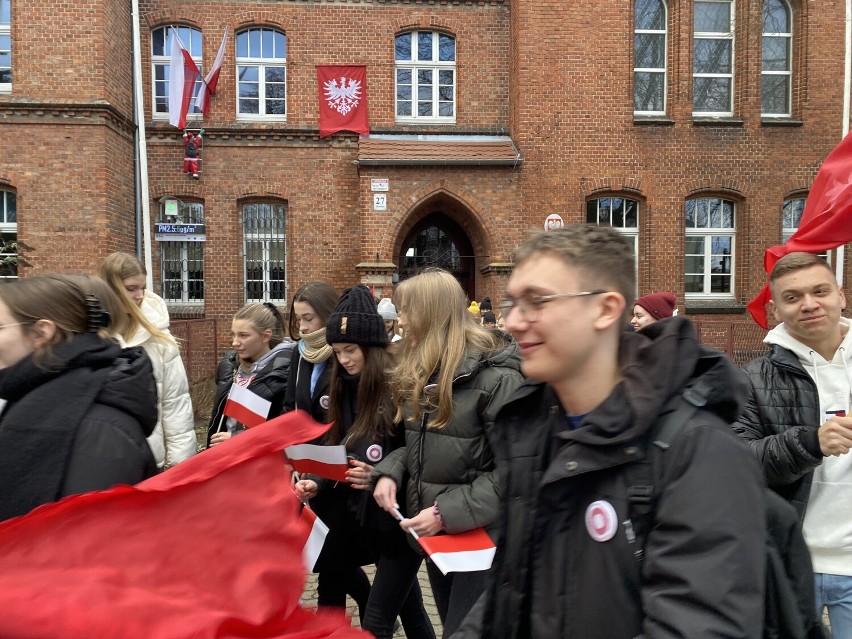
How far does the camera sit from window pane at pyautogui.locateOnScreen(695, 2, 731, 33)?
15672mm

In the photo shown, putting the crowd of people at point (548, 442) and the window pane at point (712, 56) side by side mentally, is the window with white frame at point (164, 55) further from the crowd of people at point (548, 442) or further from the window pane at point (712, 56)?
the crowd of people at point (548, 442)

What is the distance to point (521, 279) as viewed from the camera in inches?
63.6

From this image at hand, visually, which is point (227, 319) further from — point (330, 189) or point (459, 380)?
point (459, 380)

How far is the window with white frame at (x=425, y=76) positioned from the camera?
15.5 m

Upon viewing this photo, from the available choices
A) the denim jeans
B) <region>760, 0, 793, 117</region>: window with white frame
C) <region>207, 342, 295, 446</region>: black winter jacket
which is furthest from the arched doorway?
the denim jeans

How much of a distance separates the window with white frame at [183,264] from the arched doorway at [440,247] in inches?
192

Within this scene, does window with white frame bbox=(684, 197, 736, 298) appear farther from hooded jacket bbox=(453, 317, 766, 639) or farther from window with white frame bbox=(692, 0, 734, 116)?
hooded jacket bbox=(453, 317, 766, 639)

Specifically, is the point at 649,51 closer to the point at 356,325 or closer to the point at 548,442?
the point at 356,325

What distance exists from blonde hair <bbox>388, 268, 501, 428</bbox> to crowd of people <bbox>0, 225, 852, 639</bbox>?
0.03 feet

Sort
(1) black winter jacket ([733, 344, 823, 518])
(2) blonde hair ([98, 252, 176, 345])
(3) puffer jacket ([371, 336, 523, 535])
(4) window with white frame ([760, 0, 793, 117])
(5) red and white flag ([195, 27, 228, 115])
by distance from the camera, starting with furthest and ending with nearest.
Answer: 1. (4) window with white frame ([760, 0, 793, 117])
2. (5) red and white flag ([195, 27, 228, 115])
3. (2) blonde hair ([98, 252, 176, 345])
4. (3) puffer jacket ([371, 336, 523, 535])
5. (1) black winter jacket ([733, 344, 823, 518])

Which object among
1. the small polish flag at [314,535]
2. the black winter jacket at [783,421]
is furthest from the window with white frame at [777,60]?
the small polish flag at [314,535]

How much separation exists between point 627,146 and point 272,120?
8.23m

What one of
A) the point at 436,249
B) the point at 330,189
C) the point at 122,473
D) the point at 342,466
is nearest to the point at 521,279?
the point at 122,473

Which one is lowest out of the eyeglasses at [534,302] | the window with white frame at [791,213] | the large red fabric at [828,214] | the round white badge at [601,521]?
the round white badge at [601,521]
